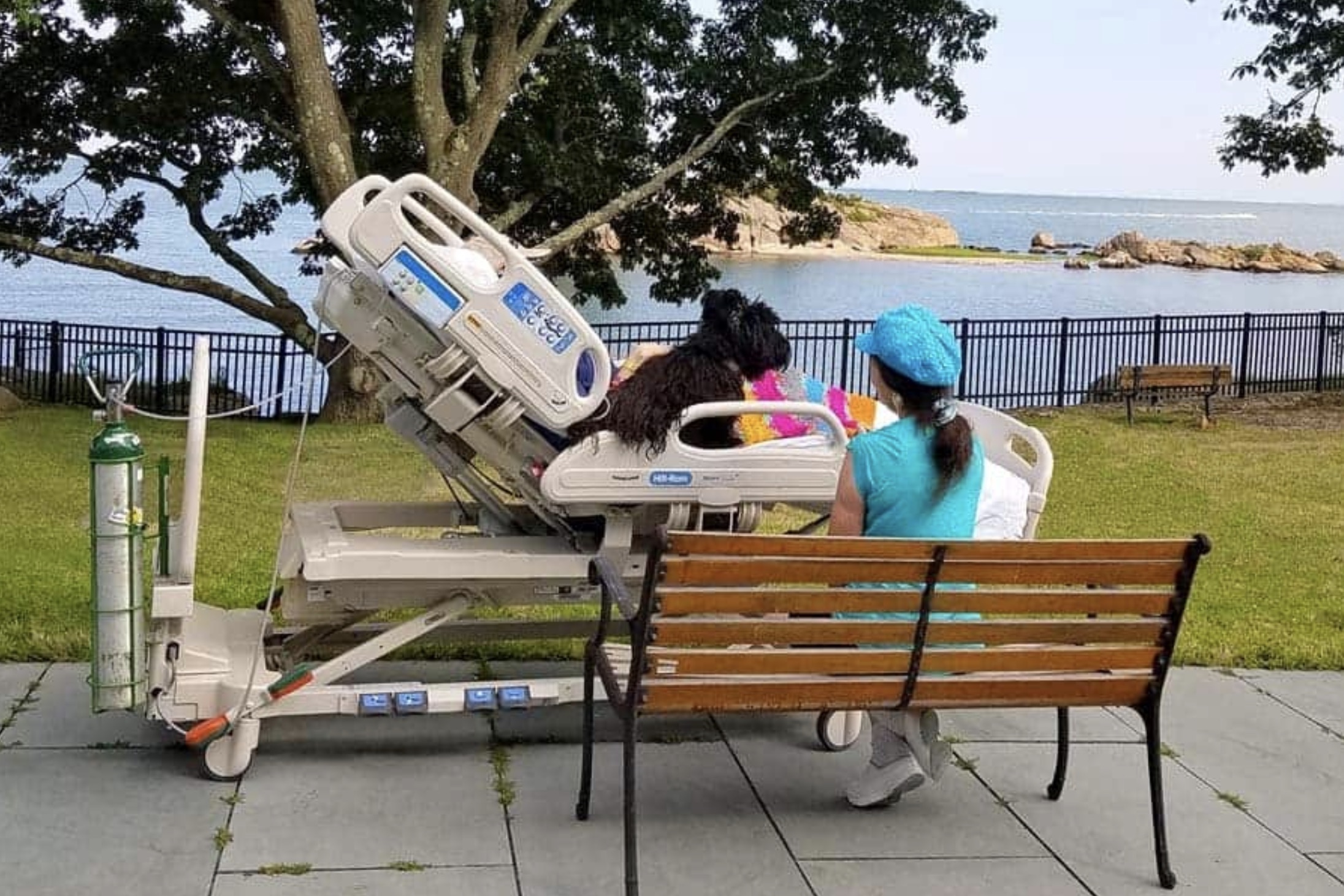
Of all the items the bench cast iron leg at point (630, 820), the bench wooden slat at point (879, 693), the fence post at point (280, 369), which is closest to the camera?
the bench cast iron leg at point (630, 820)

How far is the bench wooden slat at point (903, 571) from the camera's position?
4.14m

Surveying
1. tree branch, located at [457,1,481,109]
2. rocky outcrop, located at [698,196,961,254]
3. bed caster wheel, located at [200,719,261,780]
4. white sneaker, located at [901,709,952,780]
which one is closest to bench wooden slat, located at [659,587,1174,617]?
white sneaker, located at [901,709,952,780]

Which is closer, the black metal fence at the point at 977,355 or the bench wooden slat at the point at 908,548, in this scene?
the bench wooden slat at the point at 908,548

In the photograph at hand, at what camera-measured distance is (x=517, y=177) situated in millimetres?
18344

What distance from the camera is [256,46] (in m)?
15.9

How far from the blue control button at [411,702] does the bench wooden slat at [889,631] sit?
111cm

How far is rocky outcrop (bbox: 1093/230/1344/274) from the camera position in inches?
3280

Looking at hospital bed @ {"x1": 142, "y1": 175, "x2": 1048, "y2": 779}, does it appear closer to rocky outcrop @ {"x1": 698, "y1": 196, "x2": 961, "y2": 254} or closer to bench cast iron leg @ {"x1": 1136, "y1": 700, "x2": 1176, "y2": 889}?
bench cast iron leg @ {"x1": 1136, "y1": 700, "x2": 1176, "y2": 889}

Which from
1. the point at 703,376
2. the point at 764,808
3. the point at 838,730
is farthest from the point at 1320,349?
the point at 764,808

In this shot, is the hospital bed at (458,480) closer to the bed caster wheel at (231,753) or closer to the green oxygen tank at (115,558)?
the bed caster wheel at (231,753)

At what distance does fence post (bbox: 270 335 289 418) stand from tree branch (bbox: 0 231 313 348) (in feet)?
3.36

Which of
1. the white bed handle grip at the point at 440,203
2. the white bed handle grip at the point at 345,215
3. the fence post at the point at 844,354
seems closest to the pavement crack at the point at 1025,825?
the white bed handle grip at the point at 440,203

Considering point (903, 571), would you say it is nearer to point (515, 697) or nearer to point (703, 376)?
point (703, 376)

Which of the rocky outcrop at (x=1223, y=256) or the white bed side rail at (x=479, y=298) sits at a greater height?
the rocky outcrop at (x=1223, y=256)
